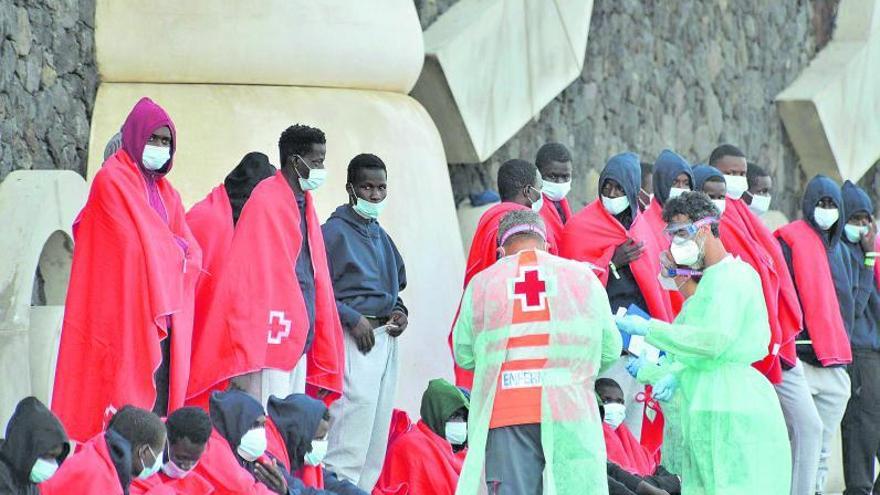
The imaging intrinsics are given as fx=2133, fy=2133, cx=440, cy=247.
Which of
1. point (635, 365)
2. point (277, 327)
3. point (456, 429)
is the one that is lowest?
point (456, 429)

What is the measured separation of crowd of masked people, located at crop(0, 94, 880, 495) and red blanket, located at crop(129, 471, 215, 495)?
0.01 meters

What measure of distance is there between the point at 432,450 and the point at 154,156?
2.04 metres

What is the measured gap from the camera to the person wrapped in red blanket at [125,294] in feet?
26.5

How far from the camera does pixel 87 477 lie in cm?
714

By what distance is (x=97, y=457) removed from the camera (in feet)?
23.6

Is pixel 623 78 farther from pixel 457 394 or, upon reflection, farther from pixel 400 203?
pixel 457 394

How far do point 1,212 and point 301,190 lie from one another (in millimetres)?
1338

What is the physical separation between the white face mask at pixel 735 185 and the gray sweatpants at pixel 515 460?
398cm

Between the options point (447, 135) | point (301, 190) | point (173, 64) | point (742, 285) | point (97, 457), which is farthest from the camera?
A: point (447, 135)

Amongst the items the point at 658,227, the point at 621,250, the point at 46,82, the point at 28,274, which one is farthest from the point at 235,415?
the point at 658,227

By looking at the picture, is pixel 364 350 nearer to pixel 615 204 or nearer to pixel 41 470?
pixel 615 204

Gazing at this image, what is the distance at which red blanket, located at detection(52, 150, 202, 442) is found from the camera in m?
8.09

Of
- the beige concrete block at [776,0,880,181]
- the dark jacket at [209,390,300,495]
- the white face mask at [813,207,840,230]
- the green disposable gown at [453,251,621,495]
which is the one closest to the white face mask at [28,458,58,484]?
the dark jacket at [209,390,300,495]

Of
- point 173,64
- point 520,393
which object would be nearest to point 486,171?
point 173,64
